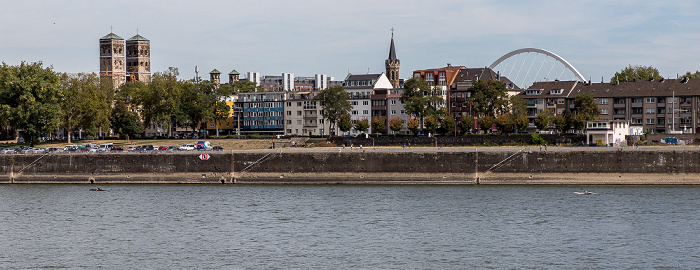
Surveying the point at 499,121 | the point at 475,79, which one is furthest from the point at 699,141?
the point at 475,79

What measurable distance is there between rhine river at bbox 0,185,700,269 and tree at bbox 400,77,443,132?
170 feet

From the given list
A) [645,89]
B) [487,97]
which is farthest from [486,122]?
[645,89]

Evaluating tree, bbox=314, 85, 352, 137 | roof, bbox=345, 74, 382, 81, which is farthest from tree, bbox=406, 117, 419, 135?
roof, bbox=345, 74, 382, 81

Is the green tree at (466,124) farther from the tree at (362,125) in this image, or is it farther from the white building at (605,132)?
the white building at (605,132)

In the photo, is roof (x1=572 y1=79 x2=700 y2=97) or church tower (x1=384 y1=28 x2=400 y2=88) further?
church tower (x1=384 y1=28 x2=400 y2=88)

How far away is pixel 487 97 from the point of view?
5487 inches

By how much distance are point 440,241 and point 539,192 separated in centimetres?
2754

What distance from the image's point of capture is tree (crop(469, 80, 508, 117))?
13812 centimetres

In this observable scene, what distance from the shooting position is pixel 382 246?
2192 inches

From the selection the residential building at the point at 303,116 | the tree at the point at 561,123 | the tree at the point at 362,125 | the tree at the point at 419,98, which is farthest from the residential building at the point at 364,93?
the tree at the point at 561,123

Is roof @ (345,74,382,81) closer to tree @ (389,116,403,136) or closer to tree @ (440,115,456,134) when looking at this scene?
tree @ (389,116,403,136)

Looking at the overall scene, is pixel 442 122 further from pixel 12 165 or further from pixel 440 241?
pixel 440 241

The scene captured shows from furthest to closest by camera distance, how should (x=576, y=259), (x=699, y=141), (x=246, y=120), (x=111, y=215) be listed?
(x=246, y=120)
(x=699, y=141)
(x=111, y=215)
(x=576, y=259)

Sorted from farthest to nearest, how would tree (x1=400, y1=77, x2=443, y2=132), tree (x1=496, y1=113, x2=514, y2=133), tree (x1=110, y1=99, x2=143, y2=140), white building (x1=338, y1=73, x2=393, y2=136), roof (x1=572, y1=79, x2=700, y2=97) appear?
white building (x1=338, y1=73, x2=393, y2=136) → tree (x1=110, y1=99, x2=143, y2=140) → tree (x1=400, y1=77, x2=443, y2=132) → roof (x1=572, y1=79, x2=700, y2=97) → tree (x1=496, y1=113, x2=514, y2=133)
